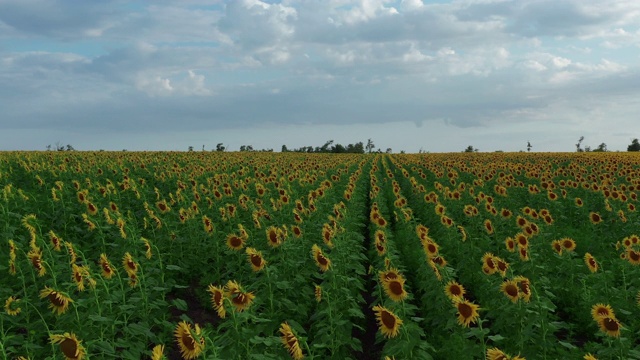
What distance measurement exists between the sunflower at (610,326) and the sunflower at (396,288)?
2.09 m

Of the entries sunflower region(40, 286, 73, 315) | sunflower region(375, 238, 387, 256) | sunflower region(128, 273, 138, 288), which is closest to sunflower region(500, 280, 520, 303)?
sunflower region(375, 238, 387, 256)

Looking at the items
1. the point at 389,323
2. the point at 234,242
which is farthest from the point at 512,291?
the point at 234,242

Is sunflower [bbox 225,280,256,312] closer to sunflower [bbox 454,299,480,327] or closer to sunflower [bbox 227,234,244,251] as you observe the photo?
sunflower [bbox 454,299,480,327]

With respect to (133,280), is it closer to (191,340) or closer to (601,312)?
(191,340)

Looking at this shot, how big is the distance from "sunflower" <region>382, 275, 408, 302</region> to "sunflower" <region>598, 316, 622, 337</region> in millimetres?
2086

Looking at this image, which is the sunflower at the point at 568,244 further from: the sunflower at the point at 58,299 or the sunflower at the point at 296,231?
the sunflower at the point at 58,299

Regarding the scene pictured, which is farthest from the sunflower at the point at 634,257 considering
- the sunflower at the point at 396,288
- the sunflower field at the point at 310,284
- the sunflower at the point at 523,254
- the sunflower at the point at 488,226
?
the sunflower at the point at 396,288

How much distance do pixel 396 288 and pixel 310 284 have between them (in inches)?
109

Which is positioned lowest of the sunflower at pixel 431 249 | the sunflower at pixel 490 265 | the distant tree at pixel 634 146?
the sunflower at pixel 490 265

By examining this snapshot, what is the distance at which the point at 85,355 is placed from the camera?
14.7 feet

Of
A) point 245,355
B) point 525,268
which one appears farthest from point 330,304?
point 525,268

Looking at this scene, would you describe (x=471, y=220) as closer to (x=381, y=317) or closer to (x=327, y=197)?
(x=327, y=197)

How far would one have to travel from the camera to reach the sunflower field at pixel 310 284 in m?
5.39

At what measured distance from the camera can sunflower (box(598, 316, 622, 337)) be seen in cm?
548
